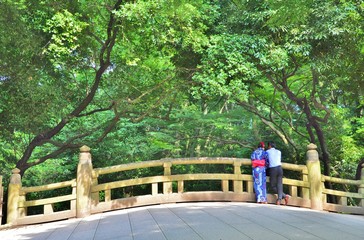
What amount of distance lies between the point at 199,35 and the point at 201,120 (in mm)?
5430

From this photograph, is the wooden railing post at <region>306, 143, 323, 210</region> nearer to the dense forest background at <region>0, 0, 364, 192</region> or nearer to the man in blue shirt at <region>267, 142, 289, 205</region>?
the man in blue shirt at <region>267, 142, 289, 205</region>

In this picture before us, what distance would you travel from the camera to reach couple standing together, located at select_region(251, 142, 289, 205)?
27.8 feet

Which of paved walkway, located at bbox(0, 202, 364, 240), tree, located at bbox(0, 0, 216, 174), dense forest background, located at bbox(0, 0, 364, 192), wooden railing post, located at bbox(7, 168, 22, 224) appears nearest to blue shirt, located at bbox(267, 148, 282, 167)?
paved walkway, located at bbox(0, 202, 364, 240)

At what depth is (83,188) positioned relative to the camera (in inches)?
302

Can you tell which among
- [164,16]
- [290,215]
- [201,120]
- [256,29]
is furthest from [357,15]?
[201,120]

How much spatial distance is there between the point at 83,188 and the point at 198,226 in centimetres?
337

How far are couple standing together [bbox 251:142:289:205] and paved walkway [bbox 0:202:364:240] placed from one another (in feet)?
2.61

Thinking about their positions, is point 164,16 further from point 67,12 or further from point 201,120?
point 201,120

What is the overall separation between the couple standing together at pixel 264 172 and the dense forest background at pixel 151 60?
6.37ft

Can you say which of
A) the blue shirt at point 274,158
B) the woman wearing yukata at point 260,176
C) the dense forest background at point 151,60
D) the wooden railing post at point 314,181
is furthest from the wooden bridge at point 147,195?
the dense forest background at point 151,60

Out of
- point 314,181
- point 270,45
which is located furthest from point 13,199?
point 270,45

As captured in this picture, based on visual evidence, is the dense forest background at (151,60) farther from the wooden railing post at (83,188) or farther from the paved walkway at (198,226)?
the paved walkway at (198,226)

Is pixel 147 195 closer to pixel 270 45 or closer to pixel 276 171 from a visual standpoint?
pixel 276 171

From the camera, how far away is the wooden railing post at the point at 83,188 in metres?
7.61
